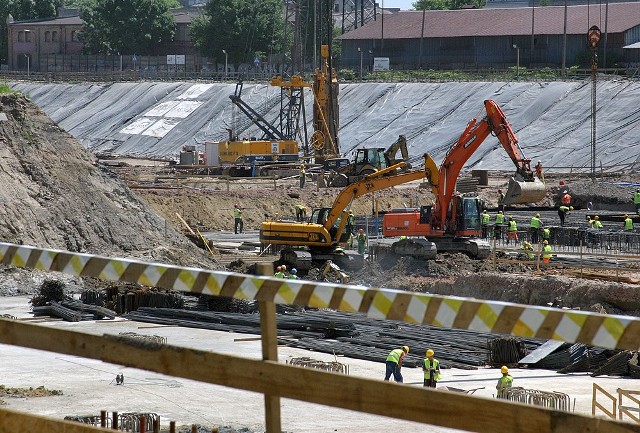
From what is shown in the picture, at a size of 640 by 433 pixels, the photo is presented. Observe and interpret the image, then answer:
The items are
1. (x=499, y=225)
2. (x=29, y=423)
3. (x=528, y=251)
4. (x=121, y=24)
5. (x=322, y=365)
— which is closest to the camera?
(x=29, y=423)

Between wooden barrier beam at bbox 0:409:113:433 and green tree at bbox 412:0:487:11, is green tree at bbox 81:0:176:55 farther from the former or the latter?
wooden barrier beam at bbox 0:409:113:433

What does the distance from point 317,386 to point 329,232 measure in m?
28.0

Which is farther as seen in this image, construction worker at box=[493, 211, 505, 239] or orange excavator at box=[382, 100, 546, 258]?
construction worker at box=[493, 211, 505, 239]

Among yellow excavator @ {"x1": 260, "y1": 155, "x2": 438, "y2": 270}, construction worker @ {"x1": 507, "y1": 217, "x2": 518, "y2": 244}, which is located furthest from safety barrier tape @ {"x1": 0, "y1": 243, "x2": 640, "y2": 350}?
construction worker @ {"x1": 507, "y1": 217, "x2": 518, "y2": 244}

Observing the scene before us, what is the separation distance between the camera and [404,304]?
446 cm

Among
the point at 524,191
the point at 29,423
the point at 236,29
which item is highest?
the point at 236,29

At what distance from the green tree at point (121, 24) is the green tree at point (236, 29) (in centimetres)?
617

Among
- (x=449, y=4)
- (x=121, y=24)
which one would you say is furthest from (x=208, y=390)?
(x=449, y=4)

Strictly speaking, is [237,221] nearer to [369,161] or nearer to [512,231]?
[369,161]

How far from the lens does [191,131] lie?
8119 cm

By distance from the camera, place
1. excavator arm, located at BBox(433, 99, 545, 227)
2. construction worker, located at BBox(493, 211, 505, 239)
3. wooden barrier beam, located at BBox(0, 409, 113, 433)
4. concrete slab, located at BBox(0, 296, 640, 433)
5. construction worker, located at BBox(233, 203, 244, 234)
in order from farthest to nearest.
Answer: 1. construction worker, located at BBox(233, 203, 244, 234)
2. construction worker, located at BBox(493, 211, 505, 239)
3. excavator arm, located at BBox(433, 99, 545, 227)
4. concrete slab, located at BBox(0, 296, 640, 433)
5. wooden barrier beam, located at BBox(0, 409, 113, 433)

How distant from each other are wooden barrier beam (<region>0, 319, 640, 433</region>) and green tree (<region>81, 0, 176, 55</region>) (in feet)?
360

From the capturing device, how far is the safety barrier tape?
4.11 meters

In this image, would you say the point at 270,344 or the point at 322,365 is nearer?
the point at 270,344
